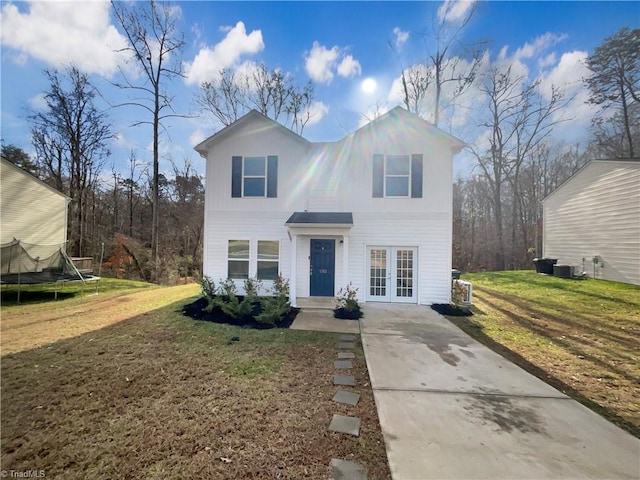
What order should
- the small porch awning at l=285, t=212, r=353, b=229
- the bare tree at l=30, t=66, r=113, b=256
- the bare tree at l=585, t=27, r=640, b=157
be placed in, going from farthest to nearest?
1. the bare tree at l=30, t=66, r=113, b=256
2. the bare tree at l=585, t=27, r=640, b=157
3. the small porch awning at l=285, t=212, r=353, b=229

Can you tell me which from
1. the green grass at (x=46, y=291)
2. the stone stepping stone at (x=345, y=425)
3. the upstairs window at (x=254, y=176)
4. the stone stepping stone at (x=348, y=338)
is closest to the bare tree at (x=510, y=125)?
the upstairs window at (x=254, y=176)

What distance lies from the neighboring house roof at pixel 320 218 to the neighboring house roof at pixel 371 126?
266cm

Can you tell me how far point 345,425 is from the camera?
9.67 feet

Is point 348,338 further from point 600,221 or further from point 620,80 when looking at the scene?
point 620,80

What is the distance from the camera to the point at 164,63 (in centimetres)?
1566

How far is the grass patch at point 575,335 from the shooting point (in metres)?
3.90

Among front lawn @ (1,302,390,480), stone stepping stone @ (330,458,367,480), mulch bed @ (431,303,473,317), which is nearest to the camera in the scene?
stone stepping stone @ (330,458,367,480)

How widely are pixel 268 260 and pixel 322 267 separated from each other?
6.55ft

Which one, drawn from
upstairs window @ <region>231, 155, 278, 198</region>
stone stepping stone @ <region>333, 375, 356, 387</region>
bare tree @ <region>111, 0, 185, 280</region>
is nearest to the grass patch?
stone stepping stone @ <region>333, 375, 356, 387</region>

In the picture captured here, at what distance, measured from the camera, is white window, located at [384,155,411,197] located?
910cm

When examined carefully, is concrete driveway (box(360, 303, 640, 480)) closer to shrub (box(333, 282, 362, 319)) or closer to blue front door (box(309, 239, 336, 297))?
shrub (box(333, 282, 362, 319))

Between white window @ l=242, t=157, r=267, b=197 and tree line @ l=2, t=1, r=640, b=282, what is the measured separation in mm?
9145

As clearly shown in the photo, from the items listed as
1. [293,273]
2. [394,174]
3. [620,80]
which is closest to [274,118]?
[394,174]

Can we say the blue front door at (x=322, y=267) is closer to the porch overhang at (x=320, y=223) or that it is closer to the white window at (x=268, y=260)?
the porch overhang at (x=320, y=223)
